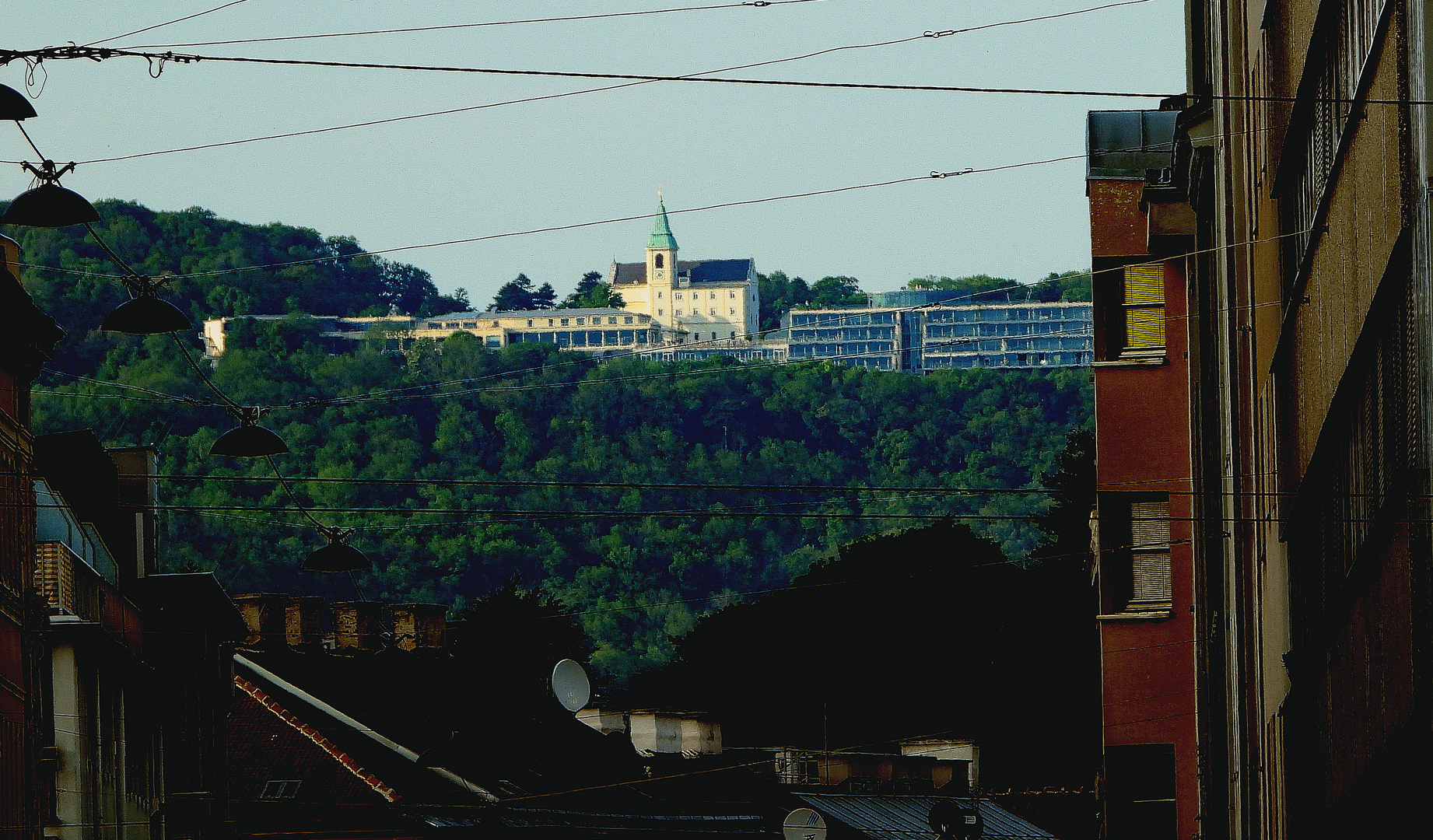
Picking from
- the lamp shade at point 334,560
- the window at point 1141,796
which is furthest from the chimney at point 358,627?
the window at point 1141,796

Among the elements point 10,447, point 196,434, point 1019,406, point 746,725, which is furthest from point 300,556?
point 1019,406

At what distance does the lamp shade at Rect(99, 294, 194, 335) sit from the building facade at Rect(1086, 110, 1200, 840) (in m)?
9.57

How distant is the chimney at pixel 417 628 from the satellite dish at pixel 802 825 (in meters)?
13.4

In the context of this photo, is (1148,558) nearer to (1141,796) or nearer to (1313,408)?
(1141,796)

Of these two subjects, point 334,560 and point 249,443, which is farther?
point 334,560

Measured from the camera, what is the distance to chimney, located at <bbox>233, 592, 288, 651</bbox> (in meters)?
43.6

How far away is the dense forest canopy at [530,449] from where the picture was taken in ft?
279

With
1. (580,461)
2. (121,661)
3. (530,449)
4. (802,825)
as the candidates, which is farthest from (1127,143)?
(580,461)

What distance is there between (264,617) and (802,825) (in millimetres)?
13467

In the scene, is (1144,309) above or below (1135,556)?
above

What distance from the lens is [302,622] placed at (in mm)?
45344

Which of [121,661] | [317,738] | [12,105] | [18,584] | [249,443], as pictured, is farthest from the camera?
[317,738]

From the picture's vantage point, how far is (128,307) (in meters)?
20.7

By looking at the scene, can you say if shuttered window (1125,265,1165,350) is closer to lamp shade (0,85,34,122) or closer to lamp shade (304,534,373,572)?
lamp shade (304,534,373,572)
